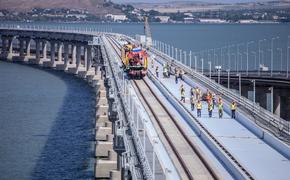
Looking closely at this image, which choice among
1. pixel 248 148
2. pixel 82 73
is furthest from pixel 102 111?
pixel 82 73

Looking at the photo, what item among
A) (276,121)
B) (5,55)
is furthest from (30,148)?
(5,55)

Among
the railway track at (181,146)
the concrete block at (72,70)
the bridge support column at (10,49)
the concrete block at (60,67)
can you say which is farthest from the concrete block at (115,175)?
the bridge support column at (10,49)

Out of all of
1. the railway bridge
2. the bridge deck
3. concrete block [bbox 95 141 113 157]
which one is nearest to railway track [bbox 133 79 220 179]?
the railway bridge

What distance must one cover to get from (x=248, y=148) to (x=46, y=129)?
3647 centimetres

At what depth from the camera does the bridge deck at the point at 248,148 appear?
29.7m

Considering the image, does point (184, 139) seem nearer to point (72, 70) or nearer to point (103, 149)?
point (103, 149)

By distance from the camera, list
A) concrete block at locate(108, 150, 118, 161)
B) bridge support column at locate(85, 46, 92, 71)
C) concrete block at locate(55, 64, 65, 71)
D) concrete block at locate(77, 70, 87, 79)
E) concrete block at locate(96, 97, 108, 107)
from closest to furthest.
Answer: concrete block at locate(108, 150, 118, 161) < concrete block at locate(96, 97, 108, 107) < concrete block at locate(77, 70, 87, 79) < bridge support column at locate(85, 46, 92, 71) < concrete block at locate(55, 64, 65, 71)

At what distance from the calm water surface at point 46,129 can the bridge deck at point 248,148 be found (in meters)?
11.9

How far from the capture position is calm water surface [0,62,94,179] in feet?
166

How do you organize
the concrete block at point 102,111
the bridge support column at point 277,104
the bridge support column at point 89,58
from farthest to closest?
the bridge support column at point 89,58 < the bridge support column at point 277,104 < the concrete block at point 102,111

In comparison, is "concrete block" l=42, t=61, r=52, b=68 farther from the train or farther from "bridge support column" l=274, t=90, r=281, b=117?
"bridge support column" l=274, t=90, r=281, b=117

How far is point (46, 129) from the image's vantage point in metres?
67.9

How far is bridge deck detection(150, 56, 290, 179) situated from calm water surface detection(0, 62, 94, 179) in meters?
11.9

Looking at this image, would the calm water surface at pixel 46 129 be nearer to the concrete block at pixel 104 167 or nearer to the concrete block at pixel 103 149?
the concrete block at pixel 103 149
